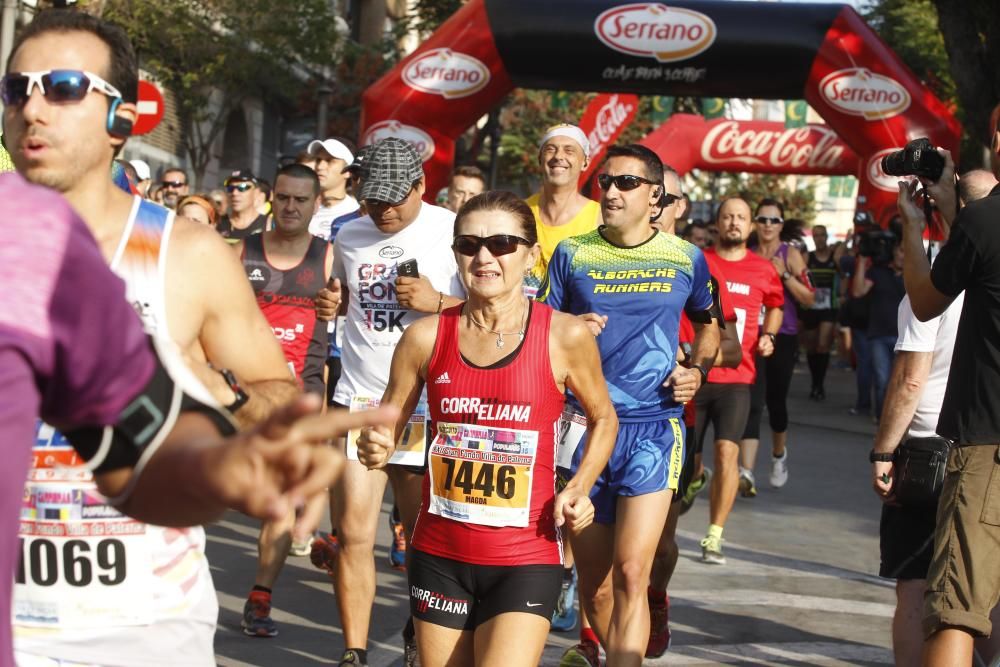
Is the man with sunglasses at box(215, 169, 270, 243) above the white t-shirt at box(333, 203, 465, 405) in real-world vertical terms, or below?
below

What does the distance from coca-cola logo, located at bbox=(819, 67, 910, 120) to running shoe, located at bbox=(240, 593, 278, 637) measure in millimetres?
10214

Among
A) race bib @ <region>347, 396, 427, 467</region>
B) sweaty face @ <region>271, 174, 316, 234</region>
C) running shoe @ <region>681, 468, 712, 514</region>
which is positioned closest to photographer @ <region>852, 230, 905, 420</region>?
running shoe @ <region>681, 468, 712, 514</region>

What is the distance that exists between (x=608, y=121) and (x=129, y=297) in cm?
1819

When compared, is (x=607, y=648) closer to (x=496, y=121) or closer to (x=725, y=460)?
(x=725, y=460)

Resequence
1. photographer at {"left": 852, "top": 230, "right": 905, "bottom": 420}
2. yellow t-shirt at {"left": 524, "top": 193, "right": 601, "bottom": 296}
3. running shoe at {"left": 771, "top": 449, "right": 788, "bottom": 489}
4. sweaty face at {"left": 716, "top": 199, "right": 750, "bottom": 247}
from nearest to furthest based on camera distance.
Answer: yellow t-shirt at {"left": 524, "top": 193, "right": 601, "bottom": 296} < sweaty face at {"left": 716, "top": 199, "right": 750, "bottom": 247} < running shoe at {"left": 771, "top": 449, "right": 788, "bottom": 489} < photographer at {"left": 852, "top": 230, "right": 905, "bottom": 420}

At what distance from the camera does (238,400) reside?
254 centimetres

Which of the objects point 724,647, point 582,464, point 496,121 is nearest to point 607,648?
point 582,464

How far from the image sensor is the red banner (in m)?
20.1

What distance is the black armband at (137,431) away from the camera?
66.5 inches

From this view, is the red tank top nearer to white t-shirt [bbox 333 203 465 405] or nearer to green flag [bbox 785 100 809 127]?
white t-shirt [bbox 333 203 465 405]

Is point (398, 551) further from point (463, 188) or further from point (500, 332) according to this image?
point (500, 332)

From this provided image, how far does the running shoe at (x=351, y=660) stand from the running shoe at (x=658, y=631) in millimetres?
1355

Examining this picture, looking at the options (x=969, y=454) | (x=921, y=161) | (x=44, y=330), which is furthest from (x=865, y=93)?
(x=44, y=330)

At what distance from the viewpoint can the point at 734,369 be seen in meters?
8.28
